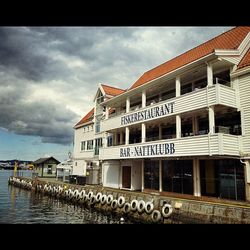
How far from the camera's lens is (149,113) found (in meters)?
22.7

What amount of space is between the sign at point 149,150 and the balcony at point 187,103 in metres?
2.47

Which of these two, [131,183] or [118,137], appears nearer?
[131,183]

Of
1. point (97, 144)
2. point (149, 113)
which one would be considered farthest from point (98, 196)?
point (97, 144)

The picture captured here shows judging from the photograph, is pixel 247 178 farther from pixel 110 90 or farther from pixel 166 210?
pixel 110 90

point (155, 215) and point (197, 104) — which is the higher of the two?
point (197, 104)

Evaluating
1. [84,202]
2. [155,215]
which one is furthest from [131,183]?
[155,215]

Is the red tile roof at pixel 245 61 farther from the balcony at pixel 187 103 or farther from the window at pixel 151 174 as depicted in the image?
the window at pixel 151 174

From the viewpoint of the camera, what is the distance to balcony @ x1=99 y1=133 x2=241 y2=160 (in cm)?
1583

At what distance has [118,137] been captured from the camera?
30.4m

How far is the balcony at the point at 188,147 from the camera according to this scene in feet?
51.9
